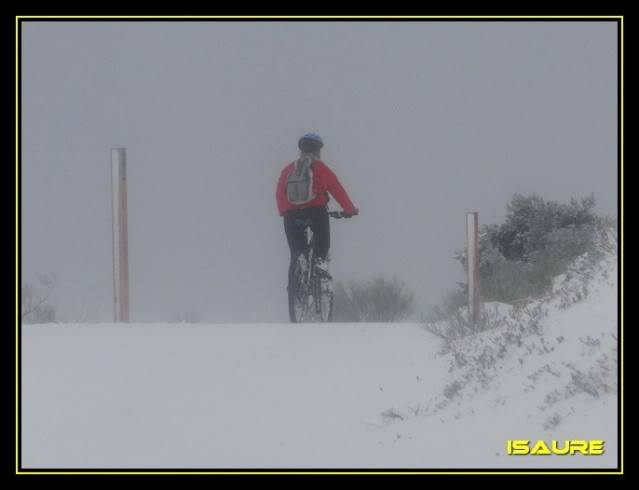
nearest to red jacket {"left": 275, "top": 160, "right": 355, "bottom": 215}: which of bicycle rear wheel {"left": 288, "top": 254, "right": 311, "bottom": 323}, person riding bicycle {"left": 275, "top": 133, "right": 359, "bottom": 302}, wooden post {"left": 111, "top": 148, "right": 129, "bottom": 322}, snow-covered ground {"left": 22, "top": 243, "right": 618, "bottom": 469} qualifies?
person riding bicycle {"left": 275, "top": 133, "right": 359, "bottom": 302}

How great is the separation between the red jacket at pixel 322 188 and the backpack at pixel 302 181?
0.16 feet

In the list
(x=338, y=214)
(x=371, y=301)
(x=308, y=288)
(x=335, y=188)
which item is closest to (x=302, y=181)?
(x=335, y=188)

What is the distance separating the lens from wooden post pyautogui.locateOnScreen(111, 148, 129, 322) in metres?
14.3

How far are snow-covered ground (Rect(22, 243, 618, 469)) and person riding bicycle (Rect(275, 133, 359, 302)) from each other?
4.66 feet

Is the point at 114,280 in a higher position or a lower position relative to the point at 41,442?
higher

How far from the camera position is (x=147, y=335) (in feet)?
39.9

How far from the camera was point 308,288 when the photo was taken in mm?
13805

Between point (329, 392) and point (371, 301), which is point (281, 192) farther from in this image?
point (371, 301)

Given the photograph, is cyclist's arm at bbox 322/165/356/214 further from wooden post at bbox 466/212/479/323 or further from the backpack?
wooden post at bbox 466/212/479/323

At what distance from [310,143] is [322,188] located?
0.41m
